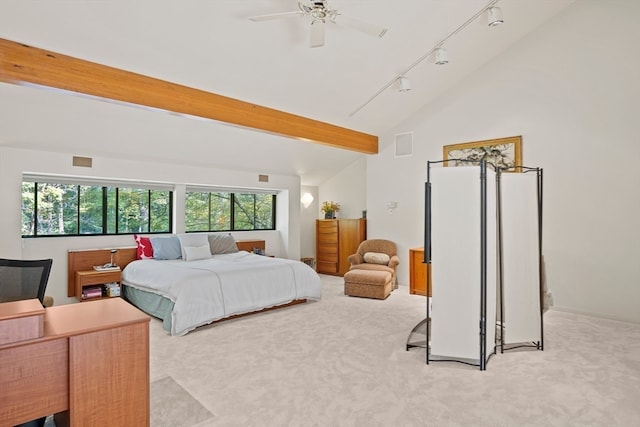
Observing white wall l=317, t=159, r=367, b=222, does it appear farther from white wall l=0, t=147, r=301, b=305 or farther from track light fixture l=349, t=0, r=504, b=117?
track light fixture l=349, t=0, r=504, b=117

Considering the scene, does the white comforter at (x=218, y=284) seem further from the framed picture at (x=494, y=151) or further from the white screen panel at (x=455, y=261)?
the framed picture at (x=494, y=151)

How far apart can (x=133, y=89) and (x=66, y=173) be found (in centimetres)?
212

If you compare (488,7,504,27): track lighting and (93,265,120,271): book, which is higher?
(488,7,504,27): track lighting

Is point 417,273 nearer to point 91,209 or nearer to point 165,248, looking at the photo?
point 165,248

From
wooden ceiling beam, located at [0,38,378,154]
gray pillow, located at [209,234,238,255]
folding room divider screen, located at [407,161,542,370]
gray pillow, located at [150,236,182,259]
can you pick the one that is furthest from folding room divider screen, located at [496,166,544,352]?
gray pillow, located at [150,236,182,259]

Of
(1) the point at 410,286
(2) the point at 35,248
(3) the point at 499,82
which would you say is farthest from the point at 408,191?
(2) the point at 35,248

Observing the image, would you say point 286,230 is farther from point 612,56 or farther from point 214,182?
point 612,56

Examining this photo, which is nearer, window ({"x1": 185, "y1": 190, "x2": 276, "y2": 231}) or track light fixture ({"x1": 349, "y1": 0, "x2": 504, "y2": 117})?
track light fixture ({"x1": 349, "y1": 0, "x2": 504, "y2": 117})

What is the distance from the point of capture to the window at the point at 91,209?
16.7 ft

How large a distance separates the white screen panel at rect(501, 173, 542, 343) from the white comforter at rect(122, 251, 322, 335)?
2.60 meters

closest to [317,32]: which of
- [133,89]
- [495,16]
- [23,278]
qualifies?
[133,89]

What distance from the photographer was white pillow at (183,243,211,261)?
5418mm

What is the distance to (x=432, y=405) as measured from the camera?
248 centimetres

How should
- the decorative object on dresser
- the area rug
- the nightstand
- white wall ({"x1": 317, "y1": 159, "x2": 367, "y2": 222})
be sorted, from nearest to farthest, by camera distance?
the area rug, the nightstand, the decorative object on dresser, white wall ({"x1": 317, "y1": 159, "x2": 367, "y2": 222})
